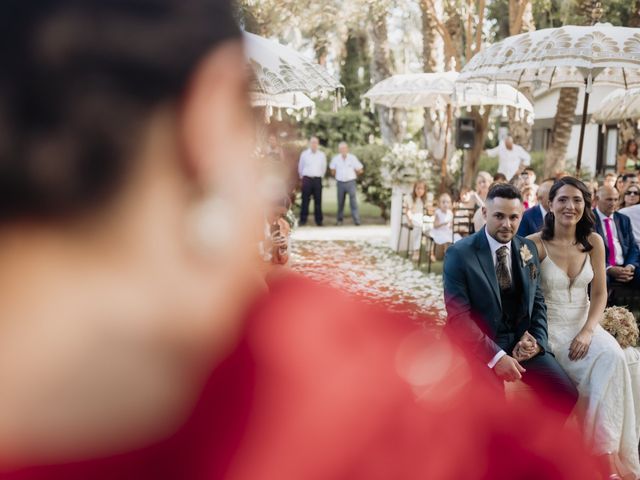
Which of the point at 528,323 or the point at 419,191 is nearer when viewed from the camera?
the point at 528,323

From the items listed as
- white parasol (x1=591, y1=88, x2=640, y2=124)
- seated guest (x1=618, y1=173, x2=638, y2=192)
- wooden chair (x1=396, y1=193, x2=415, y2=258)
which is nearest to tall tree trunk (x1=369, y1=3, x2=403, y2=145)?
white parasol (x1=591, y1=88, x2=640, y2=124)

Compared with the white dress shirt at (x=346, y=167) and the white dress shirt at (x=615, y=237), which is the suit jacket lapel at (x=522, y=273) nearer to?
the white dress shirt at (x=615, y=237)

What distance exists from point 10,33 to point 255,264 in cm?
22

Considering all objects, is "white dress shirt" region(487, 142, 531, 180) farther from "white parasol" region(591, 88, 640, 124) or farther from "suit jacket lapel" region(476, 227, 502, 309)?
"suit jacket lapel" region(476, 227, 502, 309)

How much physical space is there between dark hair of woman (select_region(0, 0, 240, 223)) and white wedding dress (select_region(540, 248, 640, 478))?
12.5 ft

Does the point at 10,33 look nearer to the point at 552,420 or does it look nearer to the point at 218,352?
the point at 218,352

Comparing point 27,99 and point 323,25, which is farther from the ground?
point 323,25

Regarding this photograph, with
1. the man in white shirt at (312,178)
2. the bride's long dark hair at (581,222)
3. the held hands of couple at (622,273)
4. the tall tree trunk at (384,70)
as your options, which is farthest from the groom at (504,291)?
the tall tree trunk at (384,70)

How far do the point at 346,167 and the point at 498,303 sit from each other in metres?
13.4

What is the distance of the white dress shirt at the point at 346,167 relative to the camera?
1709 cm

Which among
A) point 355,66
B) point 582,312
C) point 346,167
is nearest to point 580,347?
point 582,312

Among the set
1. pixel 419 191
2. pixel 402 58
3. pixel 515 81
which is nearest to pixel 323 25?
pixel 402 58

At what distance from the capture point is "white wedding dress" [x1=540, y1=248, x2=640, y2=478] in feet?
13.3

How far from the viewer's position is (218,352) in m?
0.49
